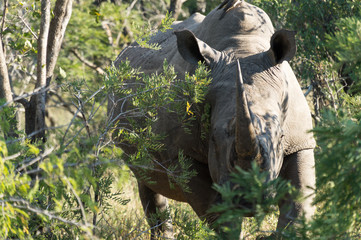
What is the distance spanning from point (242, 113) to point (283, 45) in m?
1.15

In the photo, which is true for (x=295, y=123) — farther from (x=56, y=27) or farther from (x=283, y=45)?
(x=56, y=27)

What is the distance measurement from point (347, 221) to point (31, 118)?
3.52 meters

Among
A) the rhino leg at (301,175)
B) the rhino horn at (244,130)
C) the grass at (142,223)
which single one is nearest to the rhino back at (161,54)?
the grass at (142,223)

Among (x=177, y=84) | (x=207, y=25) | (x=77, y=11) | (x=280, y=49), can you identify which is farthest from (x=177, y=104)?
(x=77, y=11)

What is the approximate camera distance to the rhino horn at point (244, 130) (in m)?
4.14

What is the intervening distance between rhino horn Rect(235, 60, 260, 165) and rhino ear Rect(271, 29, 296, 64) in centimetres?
98

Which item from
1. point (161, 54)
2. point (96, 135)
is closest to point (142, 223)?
point (161, 54)

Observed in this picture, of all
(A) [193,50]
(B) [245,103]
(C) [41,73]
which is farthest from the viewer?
(C) [41,73]

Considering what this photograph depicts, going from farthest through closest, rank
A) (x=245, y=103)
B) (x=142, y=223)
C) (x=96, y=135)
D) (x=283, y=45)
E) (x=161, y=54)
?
(x=142, y=223) → (x=161, y=54) → (x=283, y=45) → (x=96, y=135) → (x=245, y=103)

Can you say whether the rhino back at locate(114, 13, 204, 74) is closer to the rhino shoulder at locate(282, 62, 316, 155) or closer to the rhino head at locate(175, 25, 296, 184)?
the rhino head at locate(175, 25, 296, 184)

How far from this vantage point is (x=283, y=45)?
5.05 m

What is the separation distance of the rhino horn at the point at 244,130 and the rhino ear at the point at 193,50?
1087 mm

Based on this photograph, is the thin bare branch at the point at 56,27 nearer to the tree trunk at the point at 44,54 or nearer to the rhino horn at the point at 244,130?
the tree trunk at the point at 44,54

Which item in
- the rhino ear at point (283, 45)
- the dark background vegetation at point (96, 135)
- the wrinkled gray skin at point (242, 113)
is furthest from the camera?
the rhino ear at point (283, 45)
